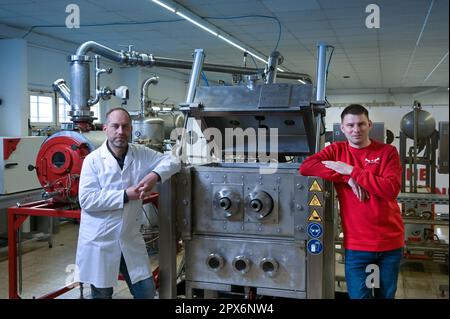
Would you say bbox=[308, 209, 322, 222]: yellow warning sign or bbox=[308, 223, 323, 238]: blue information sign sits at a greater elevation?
bbox=[308, 209, 322, 222]: yellow warning sign

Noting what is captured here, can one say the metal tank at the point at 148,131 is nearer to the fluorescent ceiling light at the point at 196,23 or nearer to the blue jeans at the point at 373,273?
the fluorescent ceiling light at the point at 196,23

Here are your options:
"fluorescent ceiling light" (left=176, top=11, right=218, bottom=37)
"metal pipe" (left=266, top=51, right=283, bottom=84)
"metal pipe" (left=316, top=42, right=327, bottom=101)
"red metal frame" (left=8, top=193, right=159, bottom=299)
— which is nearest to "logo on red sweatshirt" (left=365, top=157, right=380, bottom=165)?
"metal pipe" (left=316, top=42, right=327, bottom=101)

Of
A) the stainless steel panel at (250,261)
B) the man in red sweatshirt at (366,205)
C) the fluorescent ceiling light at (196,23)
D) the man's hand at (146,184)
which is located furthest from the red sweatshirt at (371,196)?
the fluorescent ceiling light at (196,23)

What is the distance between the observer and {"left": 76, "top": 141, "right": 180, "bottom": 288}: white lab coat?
85.4 inches

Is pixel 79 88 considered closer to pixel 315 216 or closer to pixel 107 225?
pixel 107 225

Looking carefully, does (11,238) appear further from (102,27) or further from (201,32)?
(201,32)

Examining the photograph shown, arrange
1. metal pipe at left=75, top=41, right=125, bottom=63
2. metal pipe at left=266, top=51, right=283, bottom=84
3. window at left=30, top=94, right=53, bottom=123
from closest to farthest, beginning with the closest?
1. metal pipe at left=266, top=51, right=283, bottom=84
2. metal pipe at left=75, top=41, right=125, bottom=63
3. window at left=30, top=94, right=53, bottom=123

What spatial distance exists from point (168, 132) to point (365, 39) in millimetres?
3532

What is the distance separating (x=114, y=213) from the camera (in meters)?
2.19

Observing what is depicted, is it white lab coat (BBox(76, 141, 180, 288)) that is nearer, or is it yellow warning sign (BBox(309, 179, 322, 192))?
yellow warning sign (BBox(309, 179, 322, 192))

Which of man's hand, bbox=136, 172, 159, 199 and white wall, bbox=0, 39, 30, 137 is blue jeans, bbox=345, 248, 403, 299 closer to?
man's hand, bbox=136, 172, 159, 199

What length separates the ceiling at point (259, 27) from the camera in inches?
196

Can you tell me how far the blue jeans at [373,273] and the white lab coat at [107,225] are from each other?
964mm
